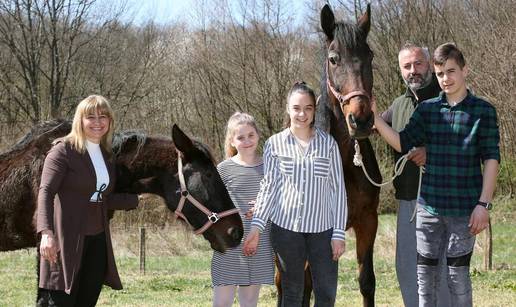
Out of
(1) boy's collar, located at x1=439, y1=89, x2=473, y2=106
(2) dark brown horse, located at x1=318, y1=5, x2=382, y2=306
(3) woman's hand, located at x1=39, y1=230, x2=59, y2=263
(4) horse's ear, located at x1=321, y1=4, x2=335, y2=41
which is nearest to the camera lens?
(3) woman's hand, located at x1=39, y1=230, x2=59, y2=263

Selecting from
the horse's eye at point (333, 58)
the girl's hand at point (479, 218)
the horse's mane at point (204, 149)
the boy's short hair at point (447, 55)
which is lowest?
the girl's hand at point (479, 218)

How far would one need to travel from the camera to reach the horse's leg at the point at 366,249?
17.4 ft

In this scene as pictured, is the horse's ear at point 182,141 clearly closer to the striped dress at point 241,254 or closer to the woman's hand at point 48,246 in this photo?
the striped dress at point 241,254

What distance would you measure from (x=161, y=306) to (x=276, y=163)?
371 cm

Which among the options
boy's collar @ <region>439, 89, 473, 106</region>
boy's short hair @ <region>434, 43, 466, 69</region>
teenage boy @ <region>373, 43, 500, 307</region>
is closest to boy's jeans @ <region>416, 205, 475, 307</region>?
teenage boy @ <region>373, 43, 500, 307</region>

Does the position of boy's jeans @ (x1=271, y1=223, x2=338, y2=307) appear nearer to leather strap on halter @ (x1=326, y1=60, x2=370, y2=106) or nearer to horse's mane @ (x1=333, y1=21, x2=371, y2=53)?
leather strap on halter @ (x1=326, y1=60, x2=370, y2=106)

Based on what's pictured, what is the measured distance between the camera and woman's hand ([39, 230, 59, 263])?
402 cm

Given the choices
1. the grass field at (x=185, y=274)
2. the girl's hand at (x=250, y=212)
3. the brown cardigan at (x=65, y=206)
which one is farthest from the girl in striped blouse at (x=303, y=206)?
the grass field at (x=185, y=274)

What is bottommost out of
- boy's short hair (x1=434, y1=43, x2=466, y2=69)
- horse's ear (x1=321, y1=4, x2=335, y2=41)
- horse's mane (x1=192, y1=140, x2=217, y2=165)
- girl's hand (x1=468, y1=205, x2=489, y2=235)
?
girl's hand (x1=468, y1=205, x2=489, y2=235)

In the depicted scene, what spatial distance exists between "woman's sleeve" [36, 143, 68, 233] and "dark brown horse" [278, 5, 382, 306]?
72.8 inches

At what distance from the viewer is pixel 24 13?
77.5 ft

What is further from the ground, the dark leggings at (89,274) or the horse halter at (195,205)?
the horse halter at (195,205)

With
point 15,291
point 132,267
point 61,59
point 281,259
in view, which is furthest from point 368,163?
point 61,59

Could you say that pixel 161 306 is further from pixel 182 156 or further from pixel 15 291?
pixel 182 156
